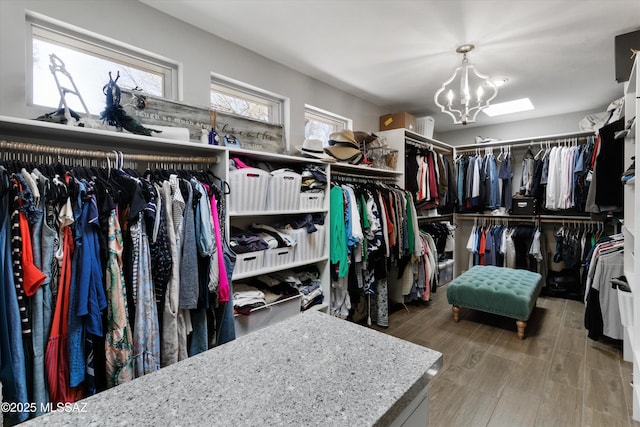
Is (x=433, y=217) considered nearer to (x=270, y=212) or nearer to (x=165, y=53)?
(x=270, y=212)

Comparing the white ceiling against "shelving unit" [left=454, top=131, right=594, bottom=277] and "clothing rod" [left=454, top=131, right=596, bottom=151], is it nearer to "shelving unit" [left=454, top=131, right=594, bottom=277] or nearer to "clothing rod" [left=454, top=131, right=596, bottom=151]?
"clothing rod" [left=454, top=131, right=596, bottom=151]

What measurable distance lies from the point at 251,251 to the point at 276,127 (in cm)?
106

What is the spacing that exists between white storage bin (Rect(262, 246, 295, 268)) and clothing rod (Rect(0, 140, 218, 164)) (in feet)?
2.40

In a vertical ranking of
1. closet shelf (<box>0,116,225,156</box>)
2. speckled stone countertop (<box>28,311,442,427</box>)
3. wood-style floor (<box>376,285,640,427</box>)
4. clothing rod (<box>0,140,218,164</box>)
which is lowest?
wood-style floor (<box>376,285,640,427</box>)

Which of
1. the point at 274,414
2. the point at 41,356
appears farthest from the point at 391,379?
the point at 41,356

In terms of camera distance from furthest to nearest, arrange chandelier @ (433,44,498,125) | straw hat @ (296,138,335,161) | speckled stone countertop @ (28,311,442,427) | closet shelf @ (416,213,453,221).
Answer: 1. closet shelf @ (416,213,453,221)
2. straw hat @ (296,138,335,161)
3. chandelier @ (433,44,498,125)
4. speckled stone countertop @ (28,311,442,427)

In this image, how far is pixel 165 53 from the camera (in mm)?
2037

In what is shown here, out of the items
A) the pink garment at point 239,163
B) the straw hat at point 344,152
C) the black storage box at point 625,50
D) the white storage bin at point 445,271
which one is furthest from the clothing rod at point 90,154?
the white storage bin at point 445,271

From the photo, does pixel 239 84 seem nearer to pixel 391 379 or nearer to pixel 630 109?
pixel 391 379

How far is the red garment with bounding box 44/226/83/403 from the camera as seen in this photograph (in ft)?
4.23

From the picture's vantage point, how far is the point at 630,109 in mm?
2047

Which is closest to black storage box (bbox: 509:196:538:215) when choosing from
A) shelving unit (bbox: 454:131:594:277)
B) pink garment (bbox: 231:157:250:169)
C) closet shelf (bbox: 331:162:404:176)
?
shelving unit (bbox: 454:131:594:277)

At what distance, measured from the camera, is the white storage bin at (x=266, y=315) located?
6.61 ft

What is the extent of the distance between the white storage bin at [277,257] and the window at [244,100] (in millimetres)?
1041
